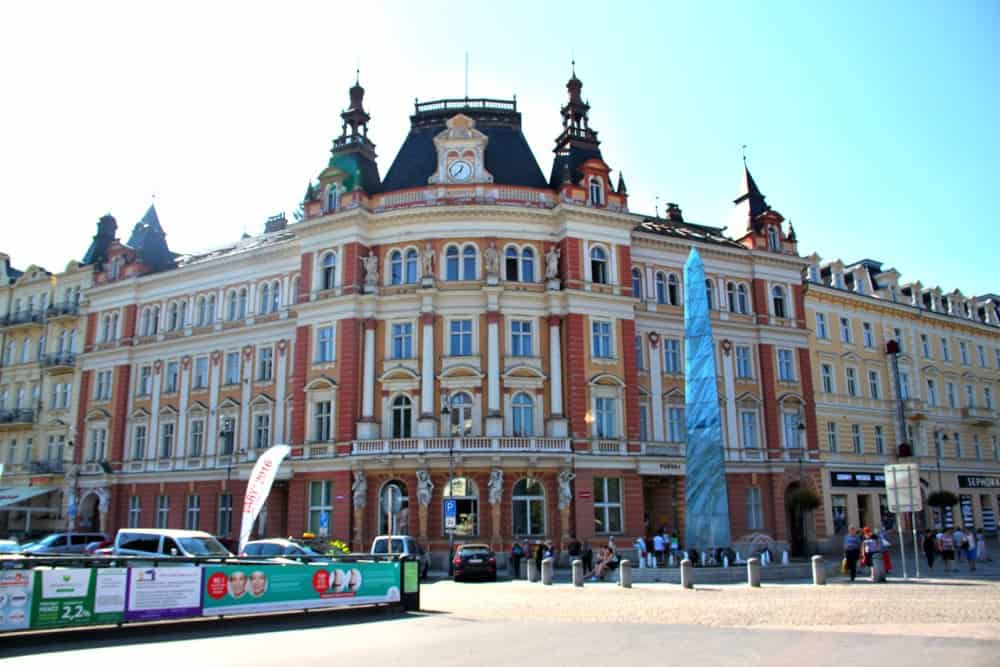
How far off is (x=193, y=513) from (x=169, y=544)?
2380 centimetres

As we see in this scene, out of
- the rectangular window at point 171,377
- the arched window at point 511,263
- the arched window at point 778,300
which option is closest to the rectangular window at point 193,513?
the rectangular window at point 171,377

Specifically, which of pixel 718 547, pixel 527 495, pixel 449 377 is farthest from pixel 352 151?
pixel 718 547

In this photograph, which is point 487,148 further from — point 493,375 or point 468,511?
point 468,511

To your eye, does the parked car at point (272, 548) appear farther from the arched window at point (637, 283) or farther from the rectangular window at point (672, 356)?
the arched window at point (637, 283)

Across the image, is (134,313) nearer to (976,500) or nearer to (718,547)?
(718,547)

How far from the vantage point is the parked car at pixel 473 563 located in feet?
101

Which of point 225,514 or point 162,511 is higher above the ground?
point 162,511

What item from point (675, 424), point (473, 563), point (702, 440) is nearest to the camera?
point (473, 563)

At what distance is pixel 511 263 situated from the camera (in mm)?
41344

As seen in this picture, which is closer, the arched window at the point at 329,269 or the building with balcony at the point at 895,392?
the arched window at the point at 329,269

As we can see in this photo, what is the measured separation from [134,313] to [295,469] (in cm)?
2075

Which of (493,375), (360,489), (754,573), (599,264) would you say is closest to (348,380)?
(360,489)

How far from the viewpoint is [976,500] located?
57.8 metres

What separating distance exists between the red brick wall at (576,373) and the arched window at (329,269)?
12.7m
